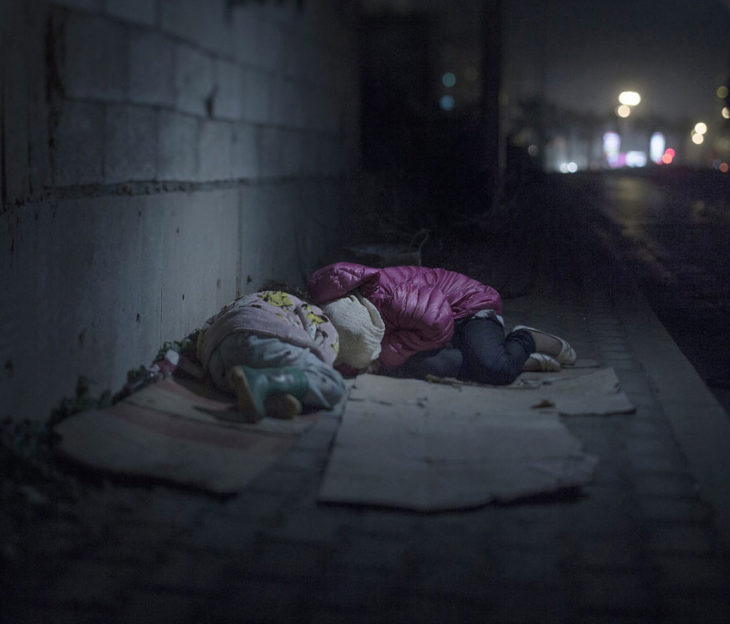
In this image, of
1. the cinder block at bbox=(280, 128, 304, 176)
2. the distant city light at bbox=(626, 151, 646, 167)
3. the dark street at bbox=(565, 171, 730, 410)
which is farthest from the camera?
the distant city light at bbox=(626, 151, 646, 167)

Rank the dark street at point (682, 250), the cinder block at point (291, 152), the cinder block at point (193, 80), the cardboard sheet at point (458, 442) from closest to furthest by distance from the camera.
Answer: the cardboard sheet at point (458, 442) → the cinder block at point (193, 80) → the dark street at point (682, 250) → the cinder block at point (291, 152)

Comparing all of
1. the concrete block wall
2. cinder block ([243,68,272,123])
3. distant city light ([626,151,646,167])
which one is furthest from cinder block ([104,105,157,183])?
distant city light ([626,151,646,167])

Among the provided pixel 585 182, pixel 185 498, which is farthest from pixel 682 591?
pixel 585 182

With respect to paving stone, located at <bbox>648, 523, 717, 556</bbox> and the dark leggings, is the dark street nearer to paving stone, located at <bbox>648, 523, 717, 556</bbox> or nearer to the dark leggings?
the dark leggings

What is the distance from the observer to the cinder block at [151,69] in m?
5.19

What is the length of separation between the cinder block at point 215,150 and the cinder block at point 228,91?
0.10 meters

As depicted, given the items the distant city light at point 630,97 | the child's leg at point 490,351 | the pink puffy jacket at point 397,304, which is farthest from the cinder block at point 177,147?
the distant city light at point 630,97

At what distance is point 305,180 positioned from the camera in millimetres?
9211

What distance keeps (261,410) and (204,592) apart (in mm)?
1741

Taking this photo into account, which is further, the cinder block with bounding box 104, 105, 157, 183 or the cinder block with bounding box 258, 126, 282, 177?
the cinder block with bounding box 258, 126, 282, 177

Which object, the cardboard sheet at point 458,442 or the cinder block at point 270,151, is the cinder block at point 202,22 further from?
the cardboard sheet at point 458,442

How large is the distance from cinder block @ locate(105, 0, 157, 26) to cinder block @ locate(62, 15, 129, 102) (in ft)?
0.26

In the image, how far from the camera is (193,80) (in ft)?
20.1

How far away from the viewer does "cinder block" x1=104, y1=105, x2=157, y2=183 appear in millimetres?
4893
